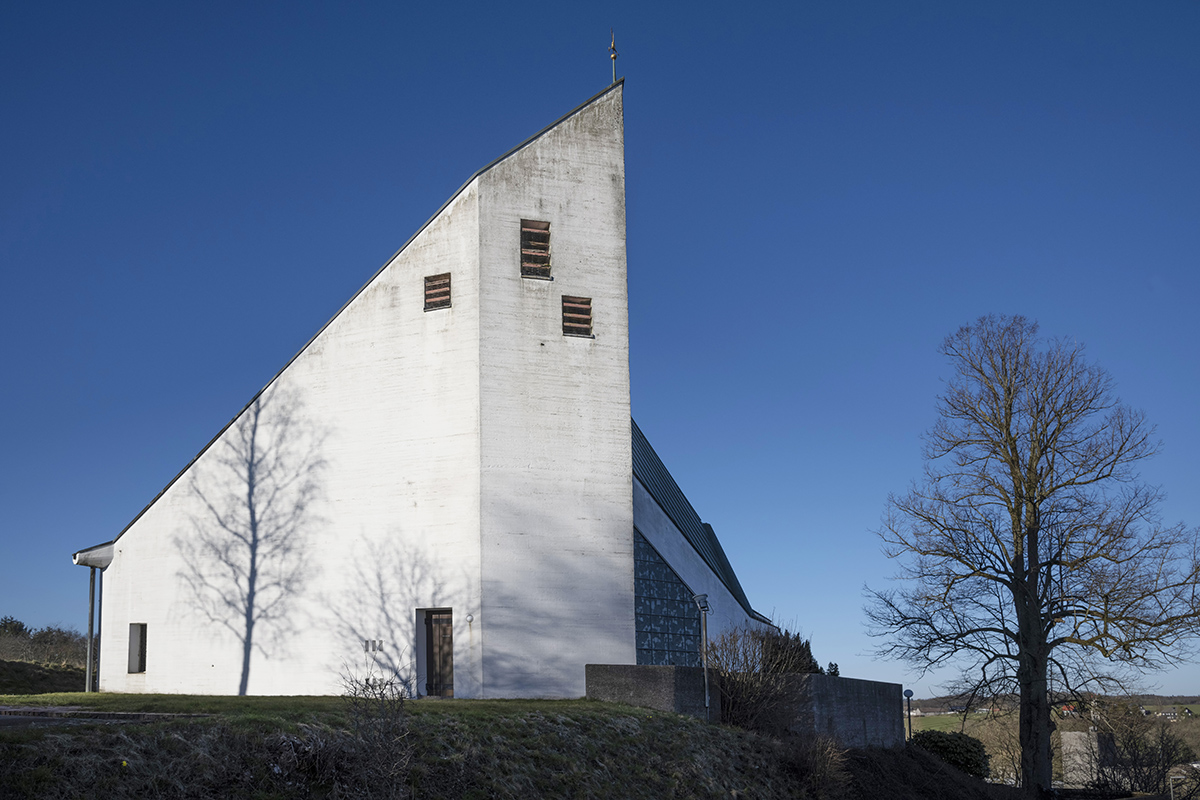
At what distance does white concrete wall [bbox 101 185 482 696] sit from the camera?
69.2 feet

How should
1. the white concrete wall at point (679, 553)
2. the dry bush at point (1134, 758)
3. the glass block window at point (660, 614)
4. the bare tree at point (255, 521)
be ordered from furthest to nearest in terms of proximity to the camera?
the dry bush at point (1134, 758)
the white concrete wall at point (679, 553)
the glass block window at point (660, 614)
the bare tree at point (255, 521)

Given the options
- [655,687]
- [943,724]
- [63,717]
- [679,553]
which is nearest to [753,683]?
[655,687]

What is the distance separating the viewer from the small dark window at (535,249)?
890 inches

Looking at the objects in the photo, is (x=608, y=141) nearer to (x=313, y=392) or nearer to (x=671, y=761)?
(x=313, y=392)

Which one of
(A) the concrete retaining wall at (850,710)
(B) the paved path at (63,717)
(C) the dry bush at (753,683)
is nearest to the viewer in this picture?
(B) the paved path at (63,717)

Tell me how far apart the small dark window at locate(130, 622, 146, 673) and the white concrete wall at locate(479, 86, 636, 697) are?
874 cm

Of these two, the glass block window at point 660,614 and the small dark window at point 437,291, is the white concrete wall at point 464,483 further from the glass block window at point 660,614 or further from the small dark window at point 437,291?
the glass block window at point 660,614

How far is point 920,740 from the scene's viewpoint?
1196 inches

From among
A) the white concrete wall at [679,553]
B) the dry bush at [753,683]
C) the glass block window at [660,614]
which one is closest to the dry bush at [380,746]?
the dry bush at [753,683]

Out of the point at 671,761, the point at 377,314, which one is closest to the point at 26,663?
the point at 377,314

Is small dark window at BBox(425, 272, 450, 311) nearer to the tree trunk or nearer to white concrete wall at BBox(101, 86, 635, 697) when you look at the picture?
white concrete wall at BBox(101, 86, 635, 697)

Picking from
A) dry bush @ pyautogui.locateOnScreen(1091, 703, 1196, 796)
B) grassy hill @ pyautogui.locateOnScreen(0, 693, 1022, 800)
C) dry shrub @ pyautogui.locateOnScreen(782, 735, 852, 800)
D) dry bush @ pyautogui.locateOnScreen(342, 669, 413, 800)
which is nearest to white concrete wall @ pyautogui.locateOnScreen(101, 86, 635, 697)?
grassy hill @ pyautogui.locateOnScreen(0, 693, 1022, 800)

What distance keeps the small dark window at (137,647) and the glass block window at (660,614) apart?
11.5 m

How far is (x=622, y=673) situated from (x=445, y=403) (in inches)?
278
